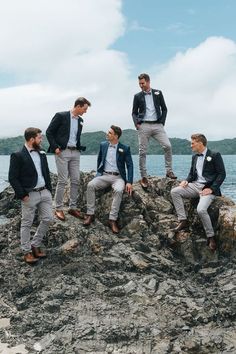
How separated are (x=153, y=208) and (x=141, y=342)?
7085 mm

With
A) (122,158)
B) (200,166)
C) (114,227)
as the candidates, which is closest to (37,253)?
(114,227)

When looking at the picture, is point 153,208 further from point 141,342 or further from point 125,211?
point 141,342

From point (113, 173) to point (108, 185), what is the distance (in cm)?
56

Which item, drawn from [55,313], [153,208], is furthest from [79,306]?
[153,208]

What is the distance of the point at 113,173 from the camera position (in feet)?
55.9

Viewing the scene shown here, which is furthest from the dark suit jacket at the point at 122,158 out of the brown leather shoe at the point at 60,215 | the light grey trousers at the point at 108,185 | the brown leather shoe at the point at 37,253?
the brown leather shoe at the point at 37,253

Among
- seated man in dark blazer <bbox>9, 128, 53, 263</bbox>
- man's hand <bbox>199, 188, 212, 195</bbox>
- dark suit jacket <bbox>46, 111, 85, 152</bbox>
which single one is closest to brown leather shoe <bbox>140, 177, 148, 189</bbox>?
man's hand <bbox>199, 188, 212, 195</bbox>

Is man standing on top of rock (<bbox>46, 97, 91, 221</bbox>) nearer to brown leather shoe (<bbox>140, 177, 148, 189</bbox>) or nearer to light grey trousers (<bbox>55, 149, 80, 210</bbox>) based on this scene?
light grey trousers (<bbox>55, 149, 80, 210</bbox>)

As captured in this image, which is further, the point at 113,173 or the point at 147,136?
the point at 147,136

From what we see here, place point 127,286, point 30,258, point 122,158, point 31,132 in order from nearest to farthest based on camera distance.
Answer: point 127,286 → point 31,132 → point 30,258 → point 122,158

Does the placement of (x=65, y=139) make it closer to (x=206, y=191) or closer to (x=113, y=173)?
(x=113, y=173)

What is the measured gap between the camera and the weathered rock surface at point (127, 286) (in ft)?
38.5

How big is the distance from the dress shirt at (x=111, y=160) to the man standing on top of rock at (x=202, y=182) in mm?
2545

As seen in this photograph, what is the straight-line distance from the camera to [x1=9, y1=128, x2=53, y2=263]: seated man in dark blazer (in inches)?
560
